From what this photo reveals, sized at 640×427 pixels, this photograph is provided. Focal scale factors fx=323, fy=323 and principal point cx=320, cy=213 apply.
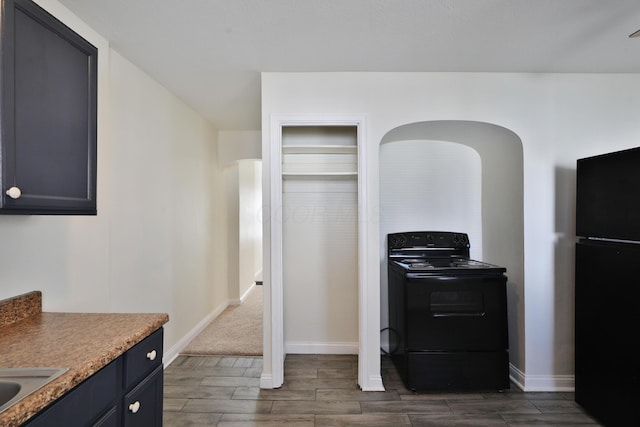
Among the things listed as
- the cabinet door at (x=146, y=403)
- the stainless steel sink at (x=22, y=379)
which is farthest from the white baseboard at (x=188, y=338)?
the stainless steel sink at (x=22, y=379)

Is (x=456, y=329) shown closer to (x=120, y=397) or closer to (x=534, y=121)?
(x=534, y=121)

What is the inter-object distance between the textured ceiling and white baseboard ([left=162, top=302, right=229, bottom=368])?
7.99 ft

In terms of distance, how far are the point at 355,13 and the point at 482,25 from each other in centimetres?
77

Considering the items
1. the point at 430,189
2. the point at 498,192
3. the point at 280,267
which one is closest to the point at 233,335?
the point at 280,267

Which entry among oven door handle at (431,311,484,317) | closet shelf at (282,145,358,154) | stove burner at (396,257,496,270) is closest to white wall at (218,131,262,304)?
closet shelf at (282,145,358,154)

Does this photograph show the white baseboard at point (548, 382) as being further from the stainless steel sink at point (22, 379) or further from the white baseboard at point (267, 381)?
the stainless steel sink at point (22, 379)

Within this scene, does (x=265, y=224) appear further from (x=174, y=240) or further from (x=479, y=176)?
(x=479, y=176)

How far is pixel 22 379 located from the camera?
37.9 inches

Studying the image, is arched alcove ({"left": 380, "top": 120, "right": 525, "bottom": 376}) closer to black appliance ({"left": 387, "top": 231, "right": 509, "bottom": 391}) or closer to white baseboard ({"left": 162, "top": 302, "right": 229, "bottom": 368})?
black appliance ({"left": 387, "top": 231, "right": 509, "bottom": 391})

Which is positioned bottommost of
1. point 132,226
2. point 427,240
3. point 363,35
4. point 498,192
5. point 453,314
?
point 453,314

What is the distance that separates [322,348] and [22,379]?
8.31 feet

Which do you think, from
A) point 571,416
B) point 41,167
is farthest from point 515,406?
point 41,167

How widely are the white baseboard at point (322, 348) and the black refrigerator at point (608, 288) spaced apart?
1760mm

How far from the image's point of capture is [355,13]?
1785 mm
